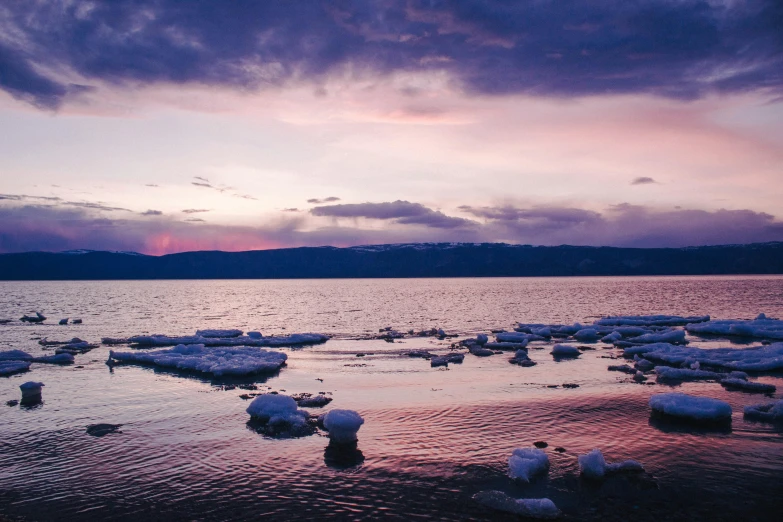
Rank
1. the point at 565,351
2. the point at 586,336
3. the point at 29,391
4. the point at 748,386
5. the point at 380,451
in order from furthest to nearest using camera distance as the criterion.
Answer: the point at 586,336, the point at 565,351, the point at 748,386, the point at 29,391, the point at 380,451

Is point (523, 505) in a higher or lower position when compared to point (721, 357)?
higher

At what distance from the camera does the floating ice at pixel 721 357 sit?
26.0m

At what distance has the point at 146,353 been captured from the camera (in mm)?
32031

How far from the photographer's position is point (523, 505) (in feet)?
35.9

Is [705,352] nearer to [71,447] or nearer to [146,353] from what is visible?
[71,447]

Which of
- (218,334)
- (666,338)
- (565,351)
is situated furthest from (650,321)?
(218,334)

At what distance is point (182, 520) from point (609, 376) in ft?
67.3

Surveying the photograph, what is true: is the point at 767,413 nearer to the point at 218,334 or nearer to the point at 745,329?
the point at 745,329

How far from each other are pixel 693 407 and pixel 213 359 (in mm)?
23322

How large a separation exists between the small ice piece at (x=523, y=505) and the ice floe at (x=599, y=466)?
6.95 ft

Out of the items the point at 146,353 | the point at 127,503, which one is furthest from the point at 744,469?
the point at 146,353

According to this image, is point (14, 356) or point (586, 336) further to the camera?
point (586, 336)

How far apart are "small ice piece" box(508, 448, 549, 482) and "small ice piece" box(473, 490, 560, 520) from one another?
3.41 ft

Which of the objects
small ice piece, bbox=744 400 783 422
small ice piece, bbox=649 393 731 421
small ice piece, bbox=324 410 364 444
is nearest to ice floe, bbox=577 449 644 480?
small ice piece, bbox=649 393 731 421
